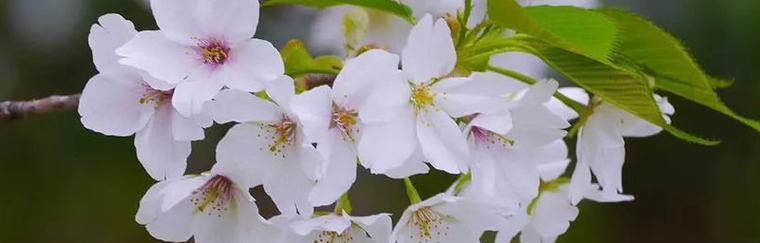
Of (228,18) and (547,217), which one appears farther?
(547,217)

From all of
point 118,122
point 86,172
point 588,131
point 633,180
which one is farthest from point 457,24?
point 633,180

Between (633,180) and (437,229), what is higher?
(437,229)

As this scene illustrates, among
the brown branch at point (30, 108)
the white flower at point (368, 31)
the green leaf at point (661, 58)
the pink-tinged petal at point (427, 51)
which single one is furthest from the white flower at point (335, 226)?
the white flower at point (368, 31)

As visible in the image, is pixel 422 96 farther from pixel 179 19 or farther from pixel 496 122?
pixel 179 19

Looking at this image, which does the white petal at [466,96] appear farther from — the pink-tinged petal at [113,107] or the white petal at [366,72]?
the pink-tinged petal at [113,107]

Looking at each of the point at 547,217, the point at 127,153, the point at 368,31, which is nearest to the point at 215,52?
the point at 547,217

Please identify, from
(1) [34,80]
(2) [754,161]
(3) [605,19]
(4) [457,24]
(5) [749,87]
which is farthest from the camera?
(2) [754,161]

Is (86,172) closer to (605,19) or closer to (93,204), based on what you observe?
(93,204)
